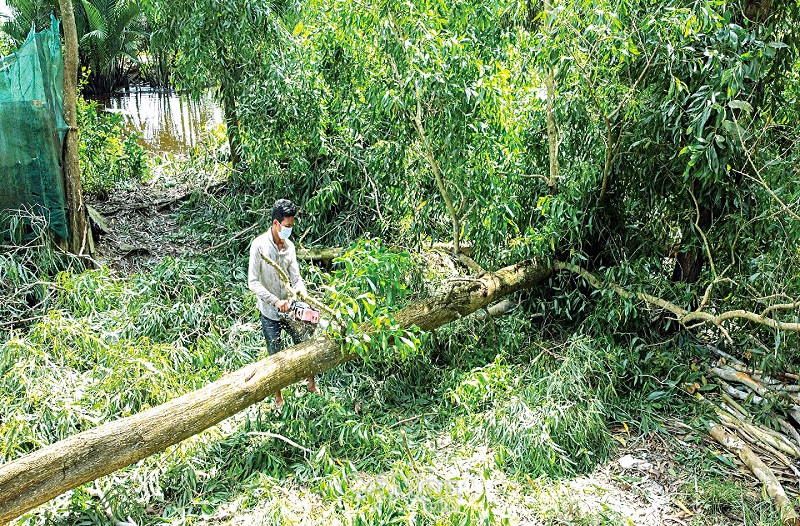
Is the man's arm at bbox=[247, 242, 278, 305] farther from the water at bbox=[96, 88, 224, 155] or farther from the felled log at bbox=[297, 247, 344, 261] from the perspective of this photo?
the water at bbox=[96, 88, 224, 155]

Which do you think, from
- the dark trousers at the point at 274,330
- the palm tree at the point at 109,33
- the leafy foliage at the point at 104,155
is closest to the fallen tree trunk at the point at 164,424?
the dark trousers at the point at 274,330

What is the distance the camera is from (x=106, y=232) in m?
6.58

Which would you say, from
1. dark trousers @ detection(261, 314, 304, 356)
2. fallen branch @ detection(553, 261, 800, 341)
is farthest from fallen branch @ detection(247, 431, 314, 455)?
fallen branch @ detection(553, 261, 800, 341)

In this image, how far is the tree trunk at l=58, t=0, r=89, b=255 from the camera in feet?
18.3

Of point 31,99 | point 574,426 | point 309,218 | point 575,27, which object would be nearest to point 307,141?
point 309,218

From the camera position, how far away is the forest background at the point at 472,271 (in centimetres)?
366

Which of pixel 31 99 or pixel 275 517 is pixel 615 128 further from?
pixel 31 99

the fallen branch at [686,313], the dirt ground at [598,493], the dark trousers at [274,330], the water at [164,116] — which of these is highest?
the fallen branch at [686,313]

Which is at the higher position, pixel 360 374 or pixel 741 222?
pixel 741 222

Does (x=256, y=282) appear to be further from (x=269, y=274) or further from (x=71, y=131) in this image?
(x=71, y=131)

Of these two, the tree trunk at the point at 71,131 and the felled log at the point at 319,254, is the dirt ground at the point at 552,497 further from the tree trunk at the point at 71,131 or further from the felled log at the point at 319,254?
the tree trunk at the point at 71,131

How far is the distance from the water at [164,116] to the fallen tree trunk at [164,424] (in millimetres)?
7653

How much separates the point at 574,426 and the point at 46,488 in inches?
115

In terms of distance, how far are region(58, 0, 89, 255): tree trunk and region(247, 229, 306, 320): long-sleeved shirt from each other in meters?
2.65
